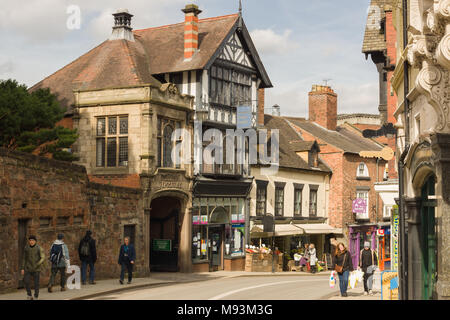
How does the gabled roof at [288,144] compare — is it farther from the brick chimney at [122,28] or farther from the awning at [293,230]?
the brick chimney at [122,28]

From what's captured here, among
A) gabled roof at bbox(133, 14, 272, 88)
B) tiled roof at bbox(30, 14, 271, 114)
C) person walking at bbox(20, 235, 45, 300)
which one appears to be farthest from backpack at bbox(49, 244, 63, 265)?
gabled roof at bbox(133, 14, 272, 88)

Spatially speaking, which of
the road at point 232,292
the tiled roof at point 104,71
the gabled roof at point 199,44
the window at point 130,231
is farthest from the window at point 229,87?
the road at point 232,292

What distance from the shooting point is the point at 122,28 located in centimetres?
3169

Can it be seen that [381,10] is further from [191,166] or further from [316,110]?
[316,110]

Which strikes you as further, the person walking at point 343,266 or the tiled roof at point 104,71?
the tiled roof at point 104,71

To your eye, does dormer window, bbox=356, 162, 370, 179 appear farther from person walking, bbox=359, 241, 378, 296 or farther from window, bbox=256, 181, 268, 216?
person walking, bbox=359, 241, 378, 296

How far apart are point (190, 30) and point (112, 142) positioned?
7076 mm

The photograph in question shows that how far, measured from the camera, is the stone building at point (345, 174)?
42.3 m

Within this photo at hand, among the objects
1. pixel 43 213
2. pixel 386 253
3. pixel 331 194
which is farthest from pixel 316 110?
pixel 43 213

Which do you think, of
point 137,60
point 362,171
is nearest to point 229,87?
point 137,60

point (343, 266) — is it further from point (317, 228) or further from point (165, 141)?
→ point (317, 228)

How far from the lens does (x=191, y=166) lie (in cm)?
2903

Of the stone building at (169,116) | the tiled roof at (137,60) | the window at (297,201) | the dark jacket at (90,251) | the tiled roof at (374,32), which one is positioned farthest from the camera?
the window at (297,201)

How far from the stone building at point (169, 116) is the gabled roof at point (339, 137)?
11.2 metres
